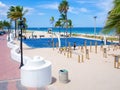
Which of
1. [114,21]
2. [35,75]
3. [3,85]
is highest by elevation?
[114,21]

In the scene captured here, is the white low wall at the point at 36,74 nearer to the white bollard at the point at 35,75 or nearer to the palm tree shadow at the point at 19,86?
the white bollard at the point at 35,75

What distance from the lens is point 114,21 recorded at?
6887 millimetres

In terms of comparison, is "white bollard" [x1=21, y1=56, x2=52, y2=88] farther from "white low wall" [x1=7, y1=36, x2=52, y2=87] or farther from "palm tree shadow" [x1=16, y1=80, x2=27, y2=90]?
"palm tree shadow" [x1=16, y1=80, x2=27, y2=90]

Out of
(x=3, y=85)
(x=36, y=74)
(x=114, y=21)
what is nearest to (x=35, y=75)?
(x=36, y=74)

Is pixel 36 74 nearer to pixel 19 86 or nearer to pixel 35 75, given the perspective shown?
pixel 35 75

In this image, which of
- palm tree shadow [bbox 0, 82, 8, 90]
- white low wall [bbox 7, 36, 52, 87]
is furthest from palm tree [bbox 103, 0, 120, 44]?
palm tree shadow [bbox 0, 82, 8, 90]

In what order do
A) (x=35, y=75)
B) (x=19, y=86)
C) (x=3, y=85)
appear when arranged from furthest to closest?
1. (x=3, y=85)
2. (x=19, y=86)
3. (x=35, y=75)

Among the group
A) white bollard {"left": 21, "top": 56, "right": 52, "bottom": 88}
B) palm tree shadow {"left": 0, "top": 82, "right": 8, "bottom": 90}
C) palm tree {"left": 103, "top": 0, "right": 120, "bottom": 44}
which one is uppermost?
palm tree {"left": 103, "top": 0, "right": 120, "bottom": 44}

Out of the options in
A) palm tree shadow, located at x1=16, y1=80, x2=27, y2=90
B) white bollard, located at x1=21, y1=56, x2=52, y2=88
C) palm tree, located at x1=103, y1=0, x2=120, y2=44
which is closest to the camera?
palm tree, located at x1=103, y1=0, x2=120, y2=44

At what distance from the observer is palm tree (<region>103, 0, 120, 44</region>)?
6789mm

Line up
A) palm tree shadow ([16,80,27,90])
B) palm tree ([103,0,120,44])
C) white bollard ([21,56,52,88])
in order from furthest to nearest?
white bollard ([21,56,52,88]), palm tree shadow ([16,80,27,90]), palm tree ([103,0,120,44])

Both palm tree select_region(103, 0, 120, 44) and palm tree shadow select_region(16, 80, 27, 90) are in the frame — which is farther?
palm tree shadow select_region(16, 80, 27, 90)

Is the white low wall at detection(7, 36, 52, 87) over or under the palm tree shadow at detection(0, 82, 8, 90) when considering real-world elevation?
over

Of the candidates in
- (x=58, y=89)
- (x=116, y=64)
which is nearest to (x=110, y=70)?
(x=116, y=64)
